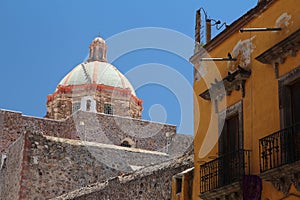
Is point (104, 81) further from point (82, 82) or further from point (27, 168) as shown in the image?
point (27, 168)

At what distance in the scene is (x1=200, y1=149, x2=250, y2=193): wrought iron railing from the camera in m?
10.6

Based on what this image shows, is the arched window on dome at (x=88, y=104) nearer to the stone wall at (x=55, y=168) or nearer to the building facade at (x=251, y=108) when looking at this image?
the stone wall at (x=55, y=168)

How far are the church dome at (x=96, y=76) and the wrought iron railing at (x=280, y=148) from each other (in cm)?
2623

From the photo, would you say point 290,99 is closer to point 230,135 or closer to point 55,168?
point 230,135

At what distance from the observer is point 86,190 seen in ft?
61.8

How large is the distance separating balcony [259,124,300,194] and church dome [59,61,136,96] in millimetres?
26366

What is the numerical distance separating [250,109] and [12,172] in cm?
1458

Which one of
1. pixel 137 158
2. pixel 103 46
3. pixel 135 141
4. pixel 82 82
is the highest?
pixel 103 46

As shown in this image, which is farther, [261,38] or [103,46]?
[103,46]

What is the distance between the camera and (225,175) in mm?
11008

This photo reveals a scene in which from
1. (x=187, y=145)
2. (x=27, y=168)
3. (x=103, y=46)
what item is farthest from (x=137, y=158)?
(x=103, y=46)

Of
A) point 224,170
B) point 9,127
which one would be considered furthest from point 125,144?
point 224,170

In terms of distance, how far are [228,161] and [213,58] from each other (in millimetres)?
2205

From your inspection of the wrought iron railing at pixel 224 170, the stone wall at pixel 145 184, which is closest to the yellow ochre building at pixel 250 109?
the wrought iron railing at pixel 224 170
